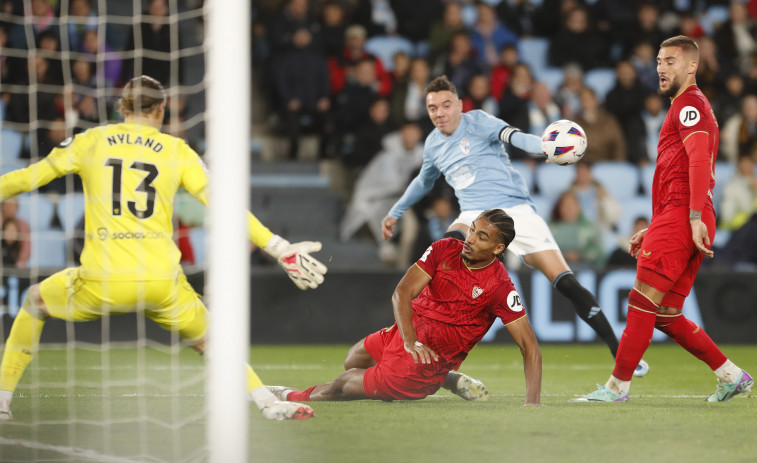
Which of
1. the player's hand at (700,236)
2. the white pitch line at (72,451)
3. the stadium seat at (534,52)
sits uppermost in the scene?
the stadium seat at (534,52)

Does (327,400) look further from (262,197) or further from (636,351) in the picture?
(262,197)

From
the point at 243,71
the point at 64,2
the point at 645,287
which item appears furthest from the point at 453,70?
the point at 243,71

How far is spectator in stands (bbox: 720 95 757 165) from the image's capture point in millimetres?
12031

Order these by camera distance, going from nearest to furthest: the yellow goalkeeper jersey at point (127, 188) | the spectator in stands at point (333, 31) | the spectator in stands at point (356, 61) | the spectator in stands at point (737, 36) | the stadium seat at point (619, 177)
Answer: the yellow goalkeeper jersey at point (127, 188) → the stadium seat at point (619, 177) → the spectator in stands at point (356, 61) → the spectator in stands at point (333, 31) → the spectator in stands at point (737, 36)

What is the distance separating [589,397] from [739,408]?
804 mm

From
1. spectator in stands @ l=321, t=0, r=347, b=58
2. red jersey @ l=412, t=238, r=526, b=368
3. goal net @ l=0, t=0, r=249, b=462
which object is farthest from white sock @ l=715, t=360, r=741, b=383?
spectator in stands @ l=321, t=0, r=347, b=58

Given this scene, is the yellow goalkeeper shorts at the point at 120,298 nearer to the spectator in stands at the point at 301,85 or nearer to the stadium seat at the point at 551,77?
the spectator in stands at the point at 301,85

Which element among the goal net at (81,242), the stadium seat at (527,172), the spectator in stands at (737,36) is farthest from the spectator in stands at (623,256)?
the goal net at (81,242)

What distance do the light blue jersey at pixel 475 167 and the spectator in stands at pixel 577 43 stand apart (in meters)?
6.51

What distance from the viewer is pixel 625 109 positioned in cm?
1246

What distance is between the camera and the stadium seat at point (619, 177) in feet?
39.8

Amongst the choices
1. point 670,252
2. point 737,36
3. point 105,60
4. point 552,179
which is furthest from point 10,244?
point 737,36

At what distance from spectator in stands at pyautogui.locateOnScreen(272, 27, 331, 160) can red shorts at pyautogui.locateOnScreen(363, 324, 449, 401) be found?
Answer: 6.87 m

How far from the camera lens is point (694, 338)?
5980mm
